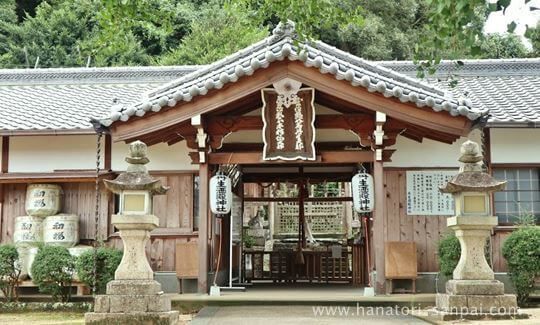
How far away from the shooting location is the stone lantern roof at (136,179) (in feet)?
30.2

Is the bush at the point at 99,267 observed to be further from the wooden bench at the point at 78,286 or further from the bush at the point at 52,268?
the wooden bench at the point at 78,286

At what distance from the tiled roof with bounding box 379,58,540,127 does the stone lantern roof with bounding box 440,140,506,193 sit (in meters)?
3.68

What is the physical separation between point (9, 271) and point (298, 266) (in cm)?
765

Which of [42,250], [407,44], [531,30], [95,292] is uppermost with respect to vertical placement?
[407,44]

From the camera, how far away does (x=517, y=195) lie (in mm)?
13320

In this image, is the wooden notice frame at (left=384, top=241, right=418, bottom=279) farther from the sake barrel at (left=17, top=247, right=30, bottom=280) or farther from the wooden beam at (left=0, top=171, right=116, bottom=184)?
the sake barrel at (left=17, top=247, right=30, bottom=280)

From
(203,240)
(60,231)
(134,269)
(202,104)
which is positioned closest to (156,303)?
(134,269)

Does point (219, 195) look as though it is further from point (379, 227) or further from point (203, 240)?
point (379, 227)

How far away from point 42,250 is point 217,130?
3991 millimetres

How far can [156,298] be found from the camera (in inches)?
344

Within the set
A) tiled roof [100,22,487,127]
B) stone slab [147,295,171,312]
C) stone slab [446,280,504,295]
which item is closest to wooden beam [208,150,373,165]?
tiled roof [100,22,487,127]

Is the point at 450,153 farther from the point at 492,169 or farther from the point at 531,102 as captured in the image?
the point at 531,102

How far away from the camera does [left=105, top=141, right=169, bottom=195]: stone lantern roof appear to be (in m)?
9.21

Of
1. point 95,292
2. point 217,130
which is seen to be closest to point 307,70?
point 217,130
